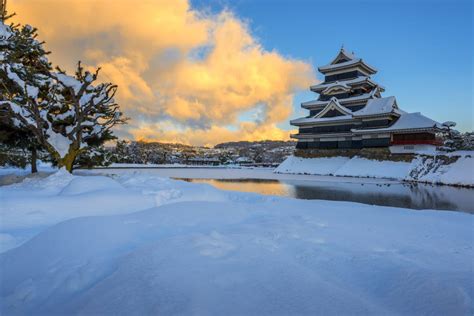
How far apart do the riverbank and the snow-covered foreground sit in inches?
709

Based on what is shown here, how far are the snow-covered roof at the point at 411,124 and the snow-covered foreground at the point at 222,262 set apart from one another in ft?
80.2

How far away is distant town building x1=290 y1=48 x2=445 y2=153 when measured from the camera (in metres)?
27.3

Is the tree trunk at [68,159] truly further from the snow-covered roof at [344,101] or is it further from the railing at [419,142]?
the snow-covered roof at [344,101]

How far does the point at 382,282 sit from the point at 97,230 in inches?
157

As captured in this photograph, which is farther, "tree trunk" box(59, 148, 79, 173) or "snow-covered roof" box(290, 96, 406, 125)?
"snow-covered roof" box(290, 96, 406, 125)

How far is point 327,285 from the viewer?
2.69 m

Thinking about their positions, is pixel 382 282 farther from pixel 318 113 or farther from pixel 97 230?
pixel 318 113

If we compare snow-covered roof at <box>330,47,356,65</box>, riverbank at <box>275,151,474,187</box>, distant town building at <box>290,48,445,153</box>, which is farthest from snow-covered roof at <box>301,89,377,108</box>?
riverbank at <box>275,151,474,187</box>

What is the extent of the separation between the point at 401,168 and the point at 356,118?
27.2 ft

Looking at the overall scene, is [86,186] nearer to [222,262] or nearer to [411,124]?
[222,262]

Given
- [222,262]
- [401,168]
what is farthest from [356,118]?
[222,262]

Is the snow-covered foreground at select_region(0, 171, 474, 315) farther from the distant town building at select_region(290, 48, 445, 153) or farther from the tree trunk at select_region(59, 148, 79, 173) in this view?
the distant town building at select_region(290, 48, 445, 153)

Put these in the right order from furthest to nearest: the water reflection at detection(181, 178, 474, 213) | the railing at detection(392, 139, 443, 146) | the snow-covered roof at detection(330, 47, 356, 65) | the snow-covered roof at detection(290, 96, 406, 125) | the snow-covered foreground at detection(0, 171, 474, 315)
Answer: the snow-covered roof at detection(330, 47, 356, 65), the snow-covered roof at detection(290, 96, 406, 125), the railing at detection(392, 139, 443, 146), the water reflection at detection(181, 178, 474, 213), the snow-covered foreground at detection(0, 171, 474, 315)

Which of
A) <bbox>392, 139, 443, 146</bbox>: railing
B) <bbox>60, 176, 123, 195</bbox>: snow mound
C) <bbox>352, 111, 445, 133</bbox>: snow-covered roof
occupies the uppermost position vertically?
<bbox>352, 111, 445, 133</bbox>: snow-covered roof
